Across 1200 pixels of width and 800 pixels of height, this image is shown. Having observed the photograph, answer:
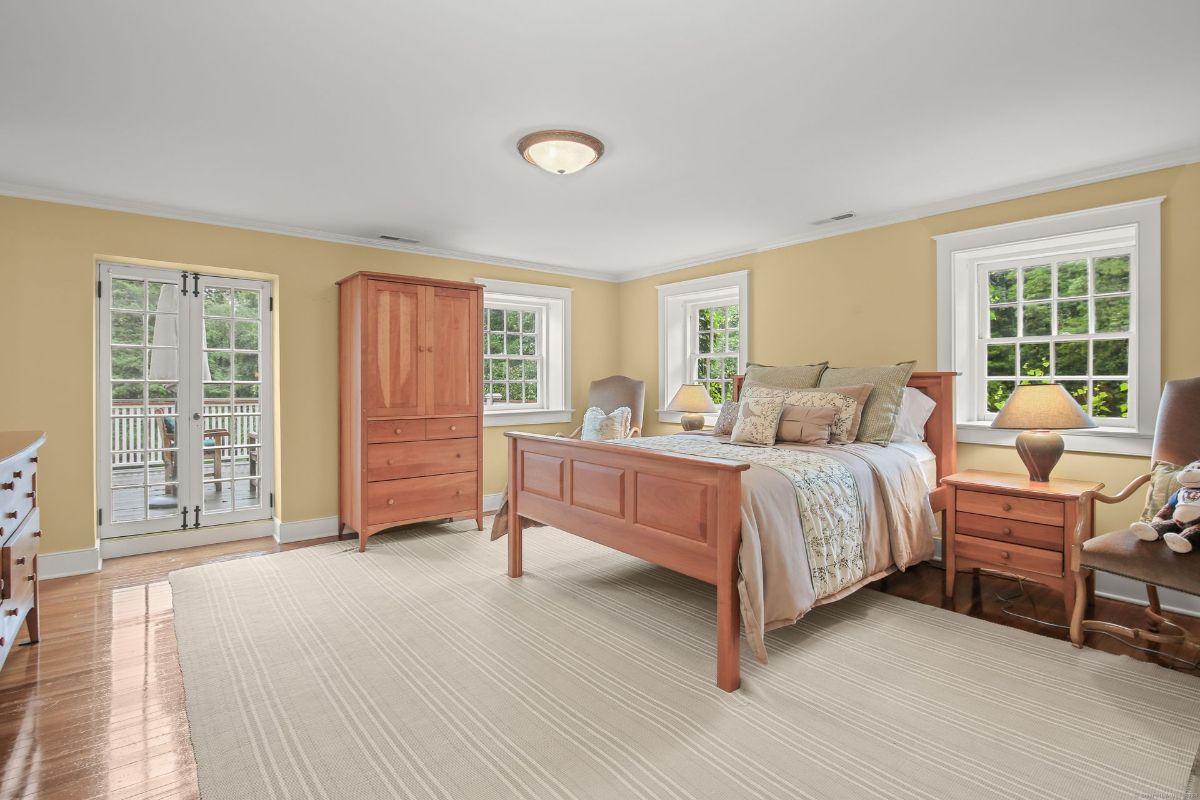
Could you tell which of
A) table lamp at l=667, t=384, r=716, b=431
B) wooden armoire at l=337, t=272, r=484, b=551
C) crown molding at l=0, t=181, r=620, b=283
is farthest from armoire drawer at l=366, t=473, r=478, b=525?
crown molding at l=0, t=181, r=620, b=283

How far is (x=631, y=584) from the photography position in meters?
3.46

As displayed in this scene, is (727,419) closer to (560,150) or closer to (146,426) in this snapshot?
(560,150)

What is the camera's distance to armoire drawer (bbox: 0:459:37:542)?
2.08 meters

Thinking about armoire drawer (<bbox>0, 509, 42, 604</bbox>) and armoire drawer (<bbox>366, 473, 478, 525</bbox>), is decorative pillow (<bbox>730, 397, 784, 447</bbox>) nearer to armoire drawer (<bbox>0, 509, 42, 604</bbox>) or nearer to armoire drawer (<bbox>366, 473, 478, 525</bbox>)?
armoire drawer (<bbox>366, 473, 478, 525</bbox>)

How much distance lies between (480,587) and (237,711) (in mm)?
1404

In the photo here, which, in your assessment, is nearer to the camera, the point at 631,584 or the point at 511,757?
the point at 511,757

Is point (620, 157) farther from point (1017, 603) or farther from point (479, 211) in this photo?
point (1017, 603)

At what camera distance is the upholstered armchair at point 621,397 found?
5738 millimetres

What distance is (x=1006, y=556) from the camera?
303 cm

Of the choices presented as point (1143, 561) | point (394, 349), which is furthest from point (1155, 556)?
point (394, 349)

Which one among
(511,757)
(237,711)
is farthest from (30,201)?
(511,757)

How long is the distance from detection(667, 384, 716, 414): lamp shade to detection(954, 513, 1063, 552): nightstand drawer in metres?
2.18

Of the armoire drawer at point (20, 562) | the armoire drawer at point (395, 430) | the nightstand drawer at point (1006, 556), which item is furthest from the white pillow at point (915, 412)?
the armoire drawer at point (20, 562)

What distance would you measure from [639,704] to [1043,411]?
250cm
